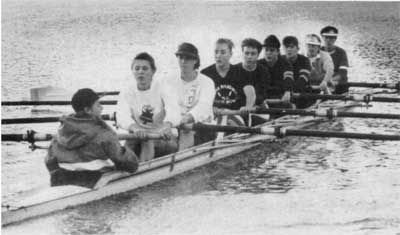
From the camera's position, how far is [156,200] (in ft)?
19.0

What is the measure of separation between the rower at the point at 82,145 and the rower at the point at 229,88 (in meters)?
2.33

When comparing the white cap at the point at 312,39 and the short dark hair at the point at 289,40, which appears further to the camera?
the white cap at the point at 312,39

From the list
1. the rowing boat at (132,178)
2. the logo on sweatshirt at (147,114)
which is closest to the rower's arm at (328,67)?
the rowing boat at (132,178)

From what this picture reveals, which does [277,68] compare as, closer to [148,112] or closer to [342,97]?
[342,97]

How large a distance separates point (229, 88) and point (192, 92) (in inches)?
34.3

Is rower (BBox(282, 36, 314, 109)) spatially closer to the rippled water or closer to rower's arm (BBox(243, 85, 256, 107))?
the rippled water

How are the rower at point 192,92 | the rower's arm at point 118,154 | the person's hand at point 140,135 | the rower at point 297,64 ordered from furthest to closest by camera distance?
the rower at point 297,64 < the rower at point 192,92 < the person's hand at point 140,135 < the rower's arm at point 118,154

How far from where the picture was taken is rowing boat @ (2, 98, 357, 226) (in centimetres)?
480

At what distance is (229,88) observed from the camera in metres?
7.34

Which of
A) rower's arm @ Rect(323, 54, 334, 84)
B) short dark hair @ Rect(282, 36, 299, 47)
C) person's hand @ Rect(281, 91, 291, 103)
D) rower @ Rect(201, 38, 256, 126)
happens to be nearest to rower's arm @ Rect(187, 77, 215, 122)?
rower @ Rect(201, 38, 256, 126)

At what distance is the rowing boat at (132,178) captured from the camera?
4797mm

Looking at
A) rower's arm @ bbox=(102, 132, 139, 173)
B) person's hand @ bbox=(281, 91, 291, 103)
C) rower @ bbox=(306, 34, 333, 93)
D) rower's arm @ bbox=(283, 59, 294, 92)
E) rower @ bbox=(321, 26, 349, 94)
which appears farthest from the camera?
rower @ bbox=(321, 26, 349, 94)

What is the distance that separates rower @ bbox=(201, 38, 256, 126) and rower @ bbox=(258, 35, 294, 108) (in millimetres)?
1286

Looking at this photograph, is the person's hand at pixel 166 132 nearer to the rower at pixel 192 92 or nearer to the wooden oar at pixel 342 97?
the rower at pixel 192 92
